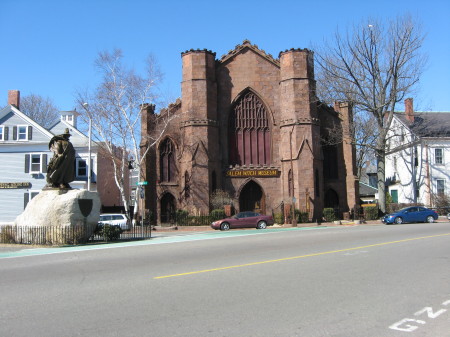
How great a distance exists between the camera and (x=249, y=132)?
36.8 m

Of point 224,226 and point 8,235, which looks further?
point 224,226

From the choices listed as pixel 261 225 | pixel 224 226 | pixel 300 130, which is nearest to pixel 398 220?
pixel 261 225

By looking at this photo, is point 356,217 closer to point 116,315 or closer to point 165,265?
point 165,265

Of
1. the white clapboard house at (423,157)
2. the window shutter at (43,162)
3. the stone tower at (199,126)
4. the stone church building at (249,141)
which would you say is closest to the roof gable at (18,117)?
the window shutter at (43,162)

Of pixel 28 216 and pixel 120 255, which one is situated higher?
pixel 28 216

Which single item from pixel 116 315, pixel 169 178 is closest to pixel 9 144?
pixel 169 178

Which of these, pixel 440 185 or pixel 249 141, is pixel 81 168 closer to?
pixel 249 141

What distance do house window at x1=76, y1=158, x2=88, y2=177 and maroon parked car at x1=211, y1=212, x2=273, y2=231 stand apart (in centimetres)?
1488

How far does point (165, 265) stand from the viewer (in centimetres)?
1085

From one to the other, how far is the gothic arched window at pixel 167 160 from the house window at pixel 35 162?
974 centimetres

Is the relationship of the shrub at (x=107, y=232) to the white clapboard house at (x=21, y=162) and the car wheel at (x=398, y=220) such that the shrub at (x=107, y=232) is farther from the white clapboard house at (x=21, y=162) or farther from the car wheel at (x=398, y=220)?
the car wheel at (x=398, y=220)

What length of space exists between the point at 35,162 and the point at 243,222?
Result: 19.3 metres

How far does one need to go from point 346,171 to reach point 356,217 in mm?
4717

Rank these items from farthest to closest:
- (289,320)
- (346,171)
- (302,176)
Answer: (346,171) → (302,176) → (289,320)
